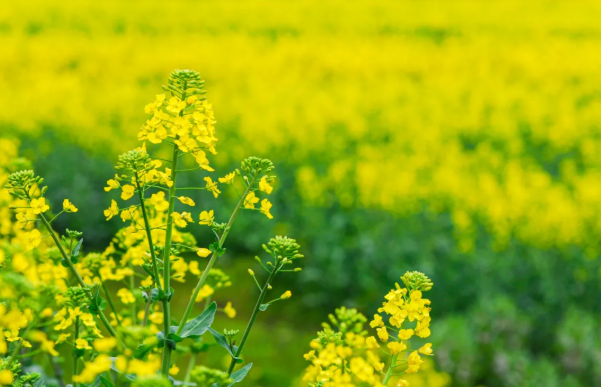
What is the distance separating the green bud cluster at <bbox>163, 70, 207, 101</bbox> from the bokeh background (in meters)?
2.21

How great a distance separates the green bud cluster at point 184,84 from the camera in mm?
1320

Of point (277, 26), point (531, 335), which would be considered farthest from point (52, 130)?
point (277, 26)

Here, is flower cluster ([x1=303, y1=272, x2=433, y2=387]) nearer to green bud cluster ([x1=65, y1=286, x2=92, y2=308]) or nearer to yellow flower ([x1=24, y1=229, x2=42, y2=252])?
green bud cluster ([x1=65, y1=286, x2=92, y2=308])

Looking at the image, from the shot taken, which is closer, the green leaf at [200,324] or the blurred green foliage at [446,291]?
the green leaf at [200,324]

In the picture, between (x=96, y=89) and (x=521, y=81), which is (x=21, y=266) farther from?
(x=521, y=81)

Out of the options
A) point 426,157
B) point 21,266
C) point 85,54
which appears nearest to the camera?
point 21,266

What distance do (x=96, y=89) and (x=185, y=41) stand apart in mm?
4507

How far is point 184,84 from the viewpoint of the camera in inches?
52.2

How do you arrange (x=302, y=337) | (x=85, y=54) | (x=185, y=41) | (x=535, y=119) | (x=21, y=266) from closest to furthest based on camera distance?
(x=21, y=266) < (x=302, y=337) < (x=535, y=119) < (x=85, y=54) < (x=185, y=41)

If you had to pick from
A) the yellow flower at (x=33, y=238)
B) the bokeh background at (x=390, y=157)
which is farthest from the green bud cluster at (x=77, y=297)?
the bokeh background at (x=390, y=157)

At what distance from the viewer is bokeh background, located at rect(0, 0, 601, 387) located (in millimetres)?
4422

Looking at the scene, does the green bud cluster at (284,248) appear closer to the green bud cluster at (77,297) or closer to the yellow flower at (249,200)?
the yellow flower at (249,200)

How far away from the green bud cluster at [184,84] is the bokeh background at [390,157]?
2.21 m

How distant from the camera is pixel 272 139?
691 cm
